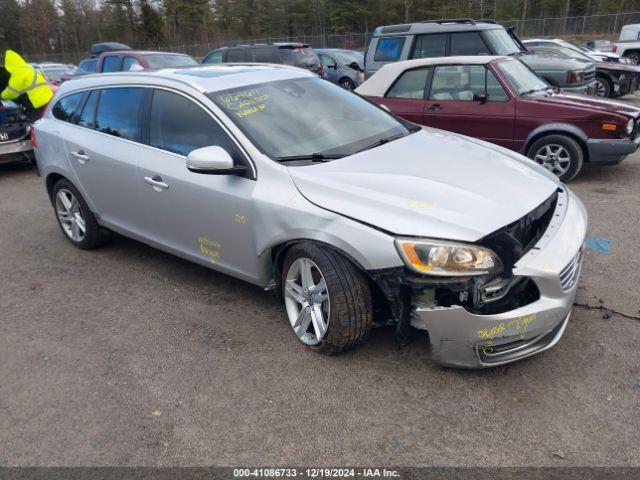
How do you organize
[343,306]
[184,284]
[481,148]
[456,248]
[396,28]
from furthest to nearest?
[396,28], [184,284], [481,148], [343,306], [456,248]

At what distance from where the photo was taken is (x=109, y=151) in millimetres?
4305

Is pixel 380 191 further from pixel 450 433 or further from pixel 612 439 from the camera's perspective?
pixel 612 439

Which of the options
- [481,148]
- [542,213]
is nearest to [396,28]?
[481,148]

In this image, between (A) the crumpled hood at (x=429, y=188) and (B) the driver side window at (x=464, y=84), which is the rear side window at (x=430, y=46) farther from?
(A) the crumpled hood at (x=429, y=188)

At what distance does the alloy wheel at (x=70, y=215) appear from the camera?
5.06m

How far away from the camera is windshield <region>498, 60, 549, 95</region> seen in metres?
6.72

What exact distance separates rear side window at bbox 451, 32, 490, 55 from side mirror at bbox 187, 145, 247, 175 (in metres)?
7.31

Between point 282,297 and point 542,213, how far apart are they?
1.71m

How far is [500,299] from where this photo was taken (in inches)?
108

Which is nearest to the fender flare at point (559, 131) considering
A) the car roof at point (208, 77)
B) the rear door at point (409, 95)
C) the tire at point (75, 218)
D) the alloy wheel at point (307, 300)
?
the rear door at point (409, 95)

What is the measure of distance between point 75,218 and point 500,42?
787 centimetres

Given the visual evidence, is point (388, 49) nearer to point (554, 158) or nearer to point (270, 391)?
point (554, 158)

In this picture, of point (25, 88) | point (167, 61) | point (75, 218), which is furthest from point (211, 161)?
point (167, 61)

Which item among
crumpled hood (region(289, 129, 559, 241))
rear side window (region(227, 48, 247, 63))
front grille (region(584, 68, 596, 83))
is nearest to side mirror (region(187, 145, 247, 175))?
crumpled hood (region(289, 129, 559, 241))
